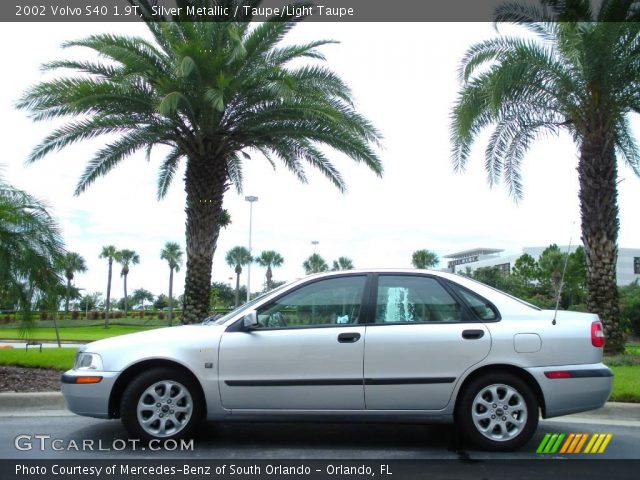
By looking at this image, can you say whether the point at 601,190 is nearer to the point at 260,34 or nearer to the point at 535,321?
the point at 260,34

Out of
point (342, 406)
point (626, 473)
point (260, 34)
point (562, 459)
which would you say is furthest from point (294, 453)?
point (260, 34)

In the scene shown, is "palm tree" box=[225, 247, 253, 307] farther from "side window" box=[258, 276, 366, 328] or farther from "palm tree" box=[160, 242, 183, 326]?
"side window" box=[258, 276, 366, 328]

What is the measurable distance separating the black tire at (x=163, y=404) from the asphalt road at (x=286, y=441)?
177 mm

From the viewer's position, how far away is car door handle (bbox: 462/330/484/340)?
5.41 meters

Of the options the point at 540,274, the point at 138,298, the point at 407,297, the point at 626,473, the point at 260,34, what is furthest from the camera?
the point at 138,298

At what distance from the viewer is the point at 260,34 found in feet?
40.1

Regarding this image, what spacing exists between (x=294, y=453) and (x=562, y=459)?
227 cm

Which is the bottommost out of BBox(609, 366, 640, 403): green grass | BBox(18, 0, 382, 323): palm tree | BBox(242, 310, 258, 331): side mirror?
BBox(609, 366, 640, 403): green grass

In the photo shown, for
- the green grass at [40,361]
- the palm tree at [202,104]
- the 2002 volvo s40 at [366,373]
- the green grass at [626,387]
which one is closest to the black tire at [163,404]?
the 2002 volvo s40 at [366,373]

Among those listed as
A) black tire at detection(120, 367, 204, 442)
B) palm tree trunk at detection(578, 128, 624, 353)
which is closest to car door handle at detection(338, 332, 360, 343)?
black tire at detection(120, 367, 204, 442)

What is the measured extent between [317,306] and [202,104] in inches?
300

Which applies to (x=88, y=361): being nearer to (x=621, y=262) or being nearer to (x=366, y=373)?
(x=366, y=373)

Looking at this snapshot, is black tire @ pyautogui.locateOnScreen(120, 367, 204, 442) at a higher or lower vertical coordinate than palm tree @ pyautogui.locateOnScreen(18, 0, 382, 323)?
lower

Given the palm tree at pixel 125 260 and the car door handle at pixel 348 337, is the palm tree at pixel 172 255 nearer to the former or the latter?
the palm tree at pixel 125 260
